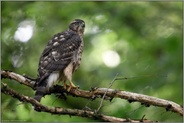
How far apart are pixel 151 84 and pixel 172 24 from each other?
7.23ft

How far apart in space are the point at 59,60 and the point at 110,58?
5.42 meters

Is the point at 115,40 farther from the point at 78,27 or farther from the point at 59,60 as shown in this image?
the point at 59,60

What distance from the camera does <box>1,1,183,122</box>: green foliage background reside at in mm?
8883

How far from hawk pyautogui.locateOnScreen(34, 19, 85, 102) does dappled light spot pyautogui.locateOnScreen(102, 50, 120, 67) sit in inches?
168

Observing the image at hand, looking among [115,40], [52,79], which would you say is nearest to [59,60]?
[52,79]

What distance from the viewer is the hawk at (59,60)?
6.12 meters

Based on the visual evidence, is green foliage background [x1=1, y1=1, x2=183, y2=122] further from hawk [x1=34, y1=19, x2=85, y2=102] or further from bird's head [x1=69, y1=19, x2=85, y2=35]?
hawk [x1=34, y1=19, x2=85, y2=102]

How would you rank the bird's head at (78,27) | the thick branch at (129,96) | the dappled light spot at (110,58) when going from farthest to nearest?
the dappled light spot at (110,58), the bird's head at (78,27), the thick branch at (129,96)

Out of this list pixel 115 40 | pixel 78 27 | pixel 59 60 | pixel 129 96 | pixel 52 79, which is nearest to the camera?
pixel 129 96

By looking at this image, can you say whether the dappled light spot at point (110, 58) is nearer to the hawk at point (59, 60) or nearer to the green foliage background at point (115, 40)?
the green foliage background at point (115, 40)

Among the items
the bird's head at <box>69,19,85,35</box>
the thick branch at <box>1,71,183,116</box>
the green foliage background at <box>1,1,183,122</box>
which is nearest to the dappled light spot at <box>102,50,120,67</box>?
the green foliage background at <box>1,1,183,122</box>

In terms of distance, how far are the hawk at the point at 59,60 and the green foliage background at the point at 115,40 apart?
4.15ft

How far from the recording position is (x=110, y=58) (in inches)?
468

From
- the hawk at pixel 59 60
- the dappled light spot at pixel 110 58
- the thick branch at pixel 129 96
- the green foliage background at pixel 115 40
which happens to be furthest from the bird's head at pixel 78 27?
the dappled light spot at pixel 110 58
